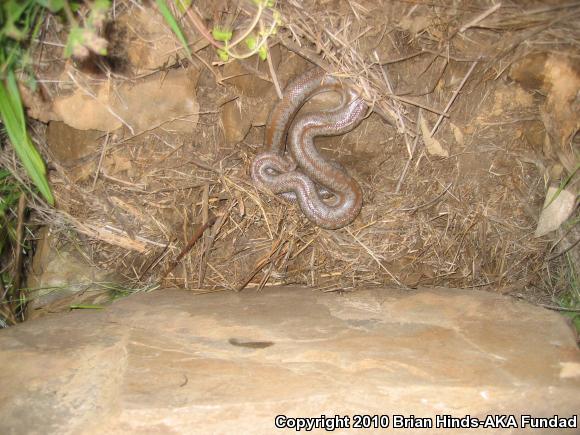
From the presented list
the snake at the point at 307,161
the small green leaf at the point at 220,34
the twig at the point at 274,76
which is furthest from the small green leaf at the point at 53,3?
the snake at the point at 307,161

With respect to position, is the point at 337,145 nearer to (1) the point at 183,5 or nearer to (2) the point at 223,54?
(2) the point at 223,54

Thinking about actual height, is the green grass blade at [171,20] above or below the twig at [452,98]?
above

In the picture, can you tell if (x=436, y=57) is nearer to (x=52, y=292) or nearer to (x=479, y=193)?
(x=479, y=193)

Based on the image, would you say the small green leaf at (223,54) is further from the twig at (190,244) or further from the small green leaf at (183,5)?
the twig at (190,244)

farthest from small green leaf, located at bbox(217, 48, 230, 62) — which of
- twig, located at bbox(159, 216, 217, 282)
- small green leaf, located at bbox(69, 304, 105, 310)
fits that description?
small green leaf, located at bbox(69, 304, 105, 310)

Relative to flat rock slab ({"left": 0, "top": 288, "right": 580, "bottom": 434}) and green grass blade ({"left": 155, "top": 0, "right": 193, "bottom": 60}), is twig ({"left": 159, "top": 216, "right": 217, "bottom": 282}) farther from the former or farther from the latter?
green grass blade ({"left": 155, "top": 0, "right": 193, "bottom": 60})
